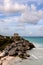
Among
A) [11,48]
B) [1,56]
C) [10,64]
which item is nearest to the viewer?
[10,64]

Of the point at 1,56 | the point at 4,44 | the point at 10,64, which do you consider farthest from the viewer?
the point at 4,44

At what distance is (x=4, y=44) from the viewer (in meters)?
75.7

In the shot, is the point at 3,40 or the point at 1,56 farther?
the point at 3,40

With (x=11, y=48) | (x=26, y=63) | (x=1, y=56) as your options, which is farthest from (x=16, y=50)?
(x=26, y=63)

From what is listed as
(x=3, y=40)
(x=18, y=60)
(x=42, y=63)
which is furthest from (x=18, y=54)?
(x=3, y=40)

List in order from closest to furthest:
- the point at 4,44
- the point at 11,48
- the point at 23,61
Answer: the point at 23,61 → the point at 11,48 → the point at 4,44

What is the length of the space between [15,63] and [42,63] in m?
7.02

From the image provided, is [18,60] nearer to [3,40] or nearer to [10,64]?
[10,64]

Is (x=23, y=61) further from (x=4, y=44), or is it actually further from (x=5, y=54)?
(x=4, y=44)

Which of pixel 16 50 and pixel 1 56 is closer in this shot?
pixel 1 56

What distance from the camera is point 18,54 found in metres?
61.1

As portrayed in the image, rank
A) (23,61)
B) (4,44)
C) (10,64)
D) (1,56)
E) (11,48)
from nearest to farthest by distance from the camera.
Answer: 1. (10,64)
2. (23,61)
3. (1,56)
4. (11,48)
5. (4,44)

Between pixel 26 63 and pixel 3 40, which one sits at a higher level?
pixel 3 40

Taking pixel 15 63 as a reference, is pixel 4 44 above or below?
above
